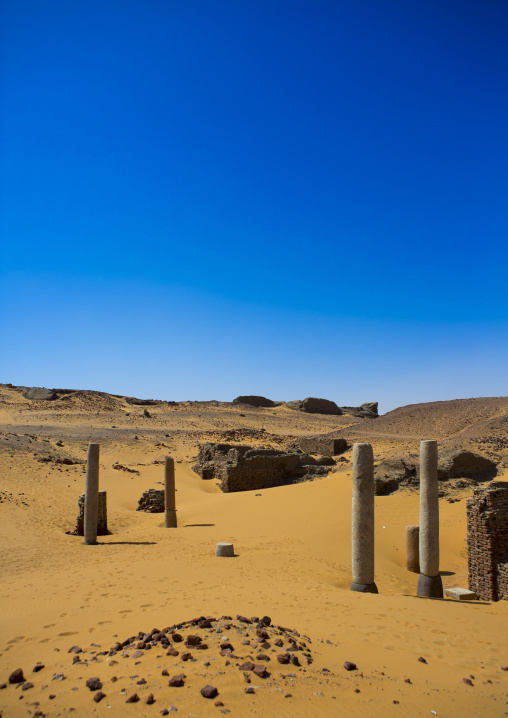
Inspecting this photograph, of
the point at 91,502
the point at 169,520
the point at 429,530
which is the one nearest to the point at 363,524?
the point at 429,530

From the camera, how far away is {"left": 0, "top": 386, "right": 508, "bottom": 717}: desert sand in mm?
5637

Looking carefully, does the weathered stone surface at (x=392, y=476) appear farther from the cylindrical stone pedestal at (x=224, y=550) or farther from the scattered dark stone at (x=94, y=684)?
the scattered dark stone at (x=94, y=684)

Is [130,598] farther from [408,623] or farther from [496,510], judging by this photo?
[496,510]

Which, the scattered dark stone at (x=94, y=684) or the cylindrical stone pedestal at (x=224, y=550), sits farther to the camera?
the cylindrical stone pedestal at (x=224, y=550)

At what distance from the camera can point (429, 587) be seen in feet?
39.5

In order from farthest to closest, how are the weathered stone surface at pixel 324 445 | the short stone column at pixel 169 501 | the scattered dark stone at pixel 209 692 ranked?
1. the weathered stone surface at pixel 324 445
2. the short stone column at pixel 169 501
3. the scattered dark stone at pixel 209 692

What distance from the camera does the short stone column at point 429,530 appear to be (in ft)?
39.7

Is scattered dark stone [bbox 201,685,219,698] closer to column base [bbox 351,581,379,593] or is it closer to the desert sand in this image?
the desert sand

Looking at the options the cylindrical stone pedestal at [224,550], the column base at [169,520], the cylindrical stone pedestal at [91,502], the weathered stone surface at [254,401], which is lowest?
the column base at [169,520]

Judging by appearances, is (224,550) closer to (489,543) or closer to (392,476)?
(489,543)

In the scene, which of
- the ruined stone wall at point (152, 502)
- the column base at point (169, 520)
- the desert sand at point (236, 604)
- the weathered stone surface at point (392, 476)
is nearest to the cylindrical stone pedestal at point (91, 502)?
the desert sand at point (236, 604)

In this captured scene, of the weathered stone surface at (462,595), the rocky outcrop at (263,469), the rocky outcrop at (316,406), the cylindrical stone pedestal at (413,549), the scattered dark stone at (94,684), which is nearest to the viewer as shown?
the scattered dark stone at (94,684)

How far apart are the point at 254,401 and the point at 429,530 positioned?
62.1 metres

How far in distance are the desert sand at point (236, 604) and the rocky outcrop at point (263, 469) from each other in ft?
3.72
